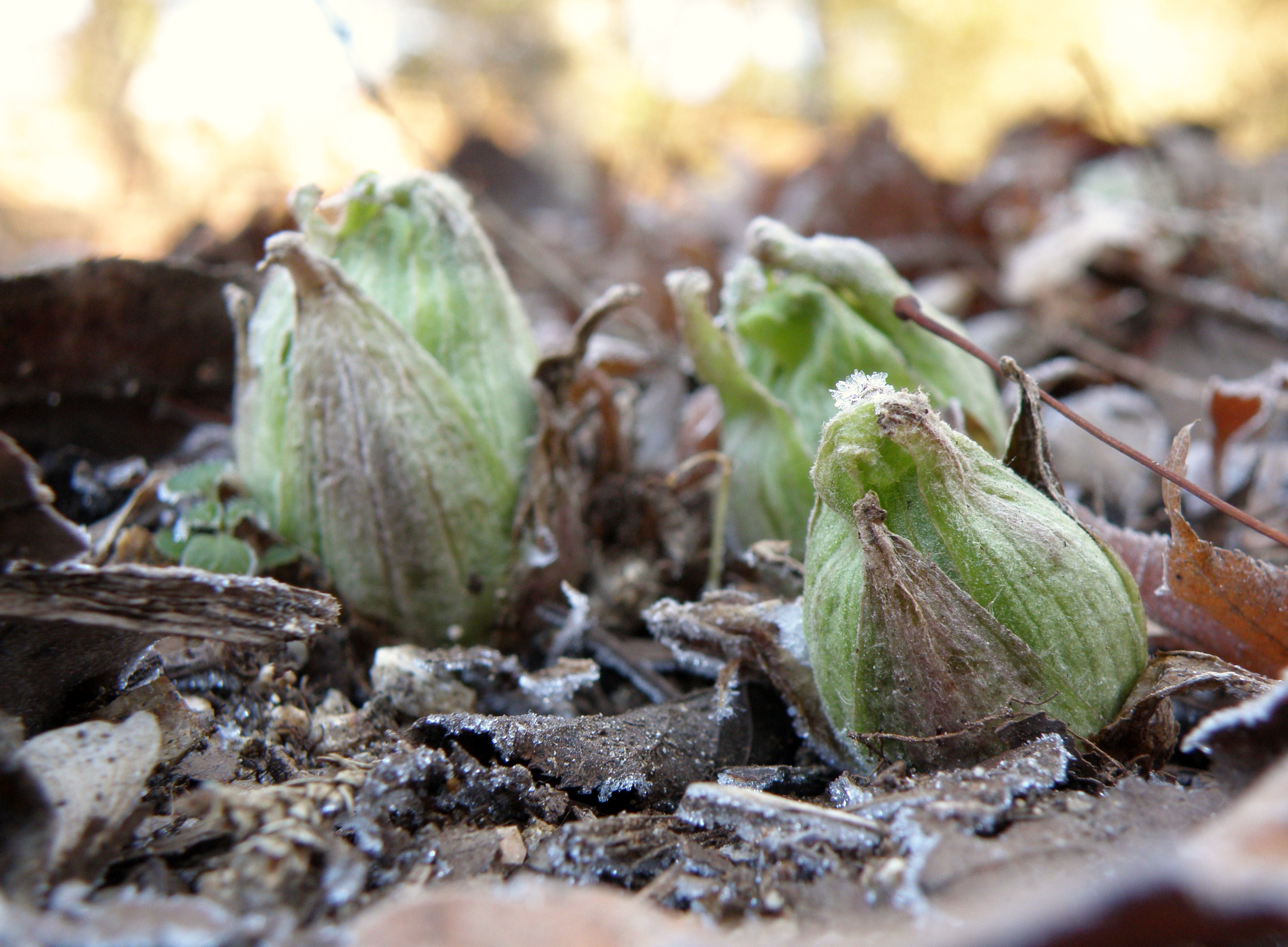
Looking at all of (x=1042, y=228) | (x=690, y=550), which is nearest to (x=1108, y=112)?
(x=1042, y=228)

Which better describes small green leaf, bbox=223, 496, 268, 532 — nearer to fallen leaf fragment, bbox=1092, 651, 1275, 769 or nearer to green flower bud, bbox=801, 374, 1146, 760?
green flower bud, bbox=801, 374, 1146, 760

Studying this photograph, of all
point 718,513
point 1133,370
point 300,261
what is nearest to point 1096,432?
point 718,513

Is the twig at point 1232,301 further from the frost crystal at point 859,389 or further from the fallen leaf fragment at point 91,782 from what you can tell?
the fallen leaf fragment at point 91,782

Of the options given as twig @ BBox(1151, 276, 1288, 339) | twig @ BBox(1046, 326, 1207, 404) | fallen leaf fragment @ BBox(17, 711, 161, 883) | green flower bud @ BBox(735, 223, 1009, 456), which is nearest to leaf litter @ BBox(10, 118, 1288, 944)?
fallen leaf fragment @ BBox(17, 711, 161, 883)

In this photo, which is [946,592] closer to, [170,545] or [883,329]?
[883,329]

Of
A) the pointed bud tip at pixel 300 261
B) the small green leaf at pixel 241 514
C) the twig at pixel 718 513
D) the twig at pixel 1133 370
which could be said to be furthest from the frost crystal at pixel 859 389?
the twig at pixel 1133 370
